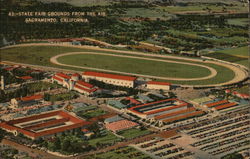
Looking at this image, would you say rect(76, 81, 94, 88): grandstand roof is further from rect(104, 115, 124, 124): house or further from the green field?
the green field

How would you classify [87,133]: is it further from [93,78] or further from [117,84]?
[93,78]

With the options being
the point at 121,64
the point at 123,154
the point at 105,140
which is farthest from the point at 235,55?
the point at 123,154

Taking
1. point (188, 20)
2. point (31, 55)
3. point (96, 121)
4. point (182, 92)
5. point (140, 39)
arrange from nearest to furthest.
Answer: point (96, 121) → point (182, 92) → point (31, 55) → point (140, 39) → point (188, 20)

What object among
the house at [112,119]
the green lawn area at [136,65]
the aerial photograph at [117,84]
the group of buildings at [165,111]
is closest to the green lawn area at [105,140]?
the aerial photograph at [117,84]

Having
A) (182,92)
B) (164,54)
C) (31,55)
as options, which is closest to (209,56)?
(164,54)

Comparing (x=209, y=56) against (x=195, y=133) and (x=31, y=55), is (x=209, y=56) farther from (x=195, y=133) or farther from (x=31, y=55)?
(x=195, y=133)

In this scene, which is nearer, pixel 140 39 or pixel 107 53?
pixel 107 53

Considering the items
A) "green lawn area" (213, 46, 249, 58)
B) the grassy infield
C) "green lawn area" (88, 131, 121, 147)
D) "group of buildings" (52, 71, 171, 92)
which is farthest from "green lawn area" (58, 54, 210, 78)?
"green lawn area" (88, 131, 121, 147)
